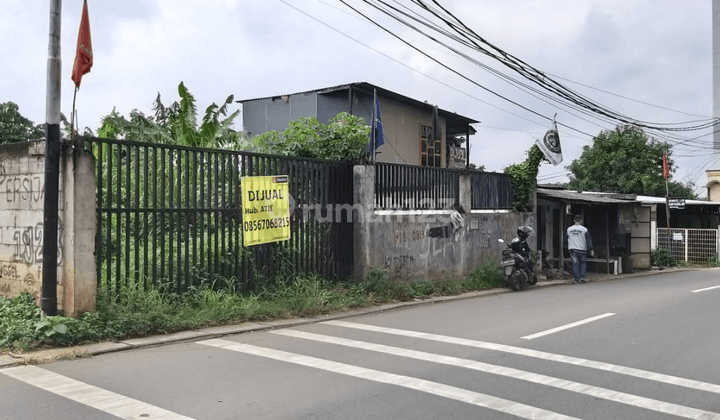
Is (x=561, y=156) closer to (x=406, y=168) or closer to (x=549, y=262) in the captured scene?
(x=549, y=262)

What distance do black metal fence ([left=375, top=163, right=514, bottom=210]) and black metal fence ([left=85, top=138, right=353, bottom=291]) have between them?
149cm

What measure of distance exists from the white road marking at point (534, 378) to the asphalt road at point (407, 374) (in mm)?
17

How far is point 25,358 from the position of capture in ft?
23.3

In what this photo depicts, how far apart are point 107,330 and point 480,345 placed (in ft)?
15.9

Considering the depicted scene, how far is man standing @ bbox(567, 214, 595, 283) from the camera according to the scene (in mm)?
17492

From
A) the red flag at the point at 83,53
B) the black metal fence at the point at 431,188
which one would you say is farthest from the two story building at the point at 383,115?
the red flag at the point at 83,53

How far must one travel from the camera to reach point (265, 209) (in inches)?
435

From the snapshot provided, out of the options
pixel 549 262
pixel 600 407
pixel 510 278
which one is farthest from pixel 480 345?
pixel 549 262

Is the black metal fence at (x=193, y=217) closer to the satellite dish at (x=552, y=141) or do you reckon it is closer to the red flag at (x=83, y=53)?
the red flag at (x=83, y=53)

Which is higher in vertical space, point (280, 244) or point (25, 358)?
point (280, 244)

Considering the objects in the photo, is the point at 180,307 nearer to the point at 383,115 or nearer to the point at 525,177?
A: the point at 525,177

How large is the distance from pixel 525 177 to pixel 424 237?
5013 millimetres

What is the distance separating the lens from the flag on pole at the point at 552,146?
1768 cm

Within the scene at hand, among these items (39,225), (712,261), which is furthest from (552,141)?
(39,225)
